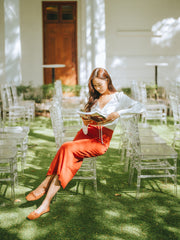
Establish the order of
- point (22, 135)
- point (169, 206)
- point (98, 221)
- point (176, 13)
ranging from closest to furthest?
point (98, 221) → point (169, 206) → point (22, 135) → point (176, 13)

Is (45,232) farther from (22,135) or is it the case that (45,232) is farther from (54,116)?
(22,135)

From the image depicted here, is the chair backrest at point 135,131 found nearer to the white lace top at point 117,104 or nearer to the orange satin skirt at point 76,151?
the white lace top at point 117,104

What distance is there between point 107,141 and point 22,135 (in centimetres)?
139

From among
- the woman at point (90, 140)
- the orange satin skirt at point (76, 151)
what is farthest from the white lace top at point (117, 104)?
the orange satin skirt at point (76, 151)

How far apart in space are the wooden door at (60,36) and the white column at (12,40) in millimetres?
2592

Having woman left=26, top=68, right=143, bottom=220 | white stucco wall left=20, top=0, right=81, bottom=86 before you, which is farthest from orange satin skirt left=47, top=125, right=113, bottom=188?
white stucco wall left=20, top=0, right=81, bottom=86

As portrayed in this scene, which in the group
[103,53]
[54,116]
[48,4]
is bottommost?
[54,116]

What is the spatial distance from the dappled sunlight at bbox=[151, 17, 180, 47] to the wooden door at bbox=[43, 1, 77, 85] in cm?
311

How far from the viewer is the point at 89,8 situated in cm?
1044

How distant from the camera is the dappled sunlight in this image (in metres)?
12.3

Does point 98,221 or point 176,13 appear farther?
point 176,13

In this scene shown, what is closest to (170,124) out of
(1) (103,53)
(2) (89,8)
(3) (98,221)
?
(1) (103,53)

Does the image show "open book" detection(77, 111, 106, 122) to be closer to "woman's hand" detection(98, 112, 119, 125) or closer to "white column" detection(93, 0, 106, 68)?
"woman's hand" detection(98, 112, 119, 125)

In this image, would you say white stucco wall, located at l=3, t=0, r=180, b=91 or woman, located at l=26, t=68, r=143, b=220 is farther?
white stucco wall, located at l=3, t=0, r=180, b=91
